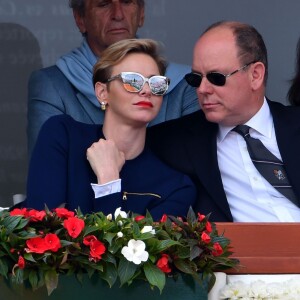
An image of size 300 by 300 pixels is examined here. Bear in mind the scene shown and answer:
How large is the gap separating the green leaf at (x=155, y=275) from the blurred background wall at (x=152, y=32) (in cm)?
218

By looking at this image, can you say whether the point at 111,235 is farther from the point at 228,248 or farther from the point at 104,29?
the point at 104,29

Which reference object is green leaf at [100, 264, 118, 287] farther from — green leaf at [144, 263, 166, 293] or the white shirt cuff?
the white shirt cuff

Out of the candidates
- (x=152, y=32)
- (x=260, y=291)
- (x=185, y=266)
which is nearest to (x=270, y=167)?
(x=260, y=291)

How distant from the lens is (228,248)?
3.81 m

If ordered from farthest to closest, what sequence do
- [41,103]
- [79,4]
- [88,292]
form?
[79,4]
[41,103]
[88,292]

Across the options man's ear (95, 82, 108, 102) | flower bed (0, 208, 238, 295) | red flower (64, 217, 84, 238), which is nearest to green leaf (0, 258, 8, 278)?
flower bed (0, 208, 238, 295)

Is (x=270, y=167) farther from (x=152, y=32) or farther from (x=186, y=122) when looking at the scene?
(x=152, y=32)

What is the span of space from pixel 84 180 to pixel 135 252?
86cm

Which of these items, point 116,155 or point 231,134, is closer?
point 116,155

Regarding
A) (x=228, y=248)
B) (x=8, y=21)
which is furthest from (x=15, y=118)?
(x=228, y=248)

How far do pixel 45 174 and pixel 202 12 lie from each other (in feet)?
5.54

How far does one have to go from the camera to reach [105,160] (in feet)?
14.3

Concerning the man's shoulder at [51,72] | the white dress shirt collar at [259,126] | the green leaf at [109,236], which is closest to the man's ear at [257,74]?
the white dress shirt collar at [259,126]

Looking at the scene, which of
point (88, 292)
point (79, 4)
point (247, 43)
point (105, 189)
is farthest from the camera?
point (79, 4)
